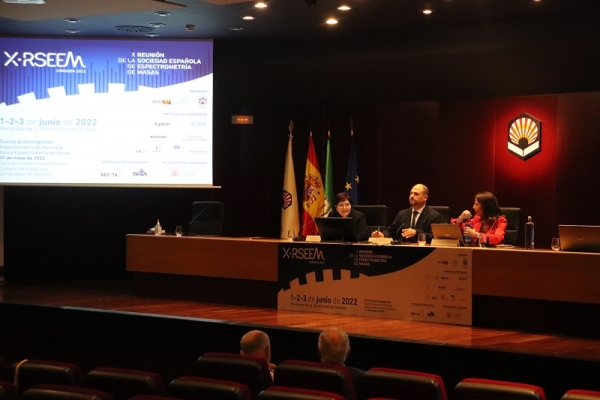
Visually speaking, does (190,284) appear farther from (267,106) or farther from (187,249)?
(267,106)

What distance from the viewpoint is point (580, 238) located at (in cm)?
610

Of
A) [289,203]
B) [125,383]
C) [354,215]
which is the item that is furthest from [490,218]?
[125,383]

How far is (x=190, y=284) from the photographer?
793 centimetres

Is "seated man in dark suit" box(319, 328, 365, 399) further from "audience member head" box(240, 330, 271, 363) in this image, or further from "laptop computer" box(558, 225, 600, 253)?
"laptop computer" box(558, 225, 600, 253)

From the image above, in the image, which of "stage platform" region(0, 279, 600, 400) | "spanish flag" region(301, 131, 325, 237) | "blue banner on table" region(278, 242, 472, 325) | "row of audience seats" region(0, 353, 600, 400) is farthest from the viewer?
"spanish flag" region(301, 131, 325, 237)

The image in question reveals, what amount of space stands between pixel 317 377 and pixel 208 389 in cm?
47

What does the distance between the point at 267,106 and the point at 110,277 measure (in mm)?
2875

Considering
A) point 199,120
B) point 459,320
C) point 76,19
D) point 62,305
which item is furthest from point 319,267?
point 76,19

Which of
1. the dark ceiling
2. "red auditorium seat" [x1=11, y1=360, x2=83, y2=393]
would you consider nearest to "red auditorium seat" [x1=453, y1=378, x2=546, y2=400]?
"red auditorium seat" [x1=11, y1=360, x2=83, y2=393]

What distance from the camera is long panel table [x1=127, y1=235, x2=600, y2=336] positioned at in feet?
19.9

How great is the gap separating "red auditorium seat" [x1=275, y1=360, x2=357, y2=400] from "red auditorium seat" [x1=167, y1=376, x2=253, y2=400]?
1.09 feet

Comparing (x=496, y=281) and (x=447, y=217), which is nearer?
(x=496, y=281)

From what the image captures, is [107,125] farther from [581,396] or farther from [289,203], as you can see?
[581,396]

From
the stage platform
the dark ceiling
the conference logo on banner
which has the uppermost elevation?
the dark ceiling
